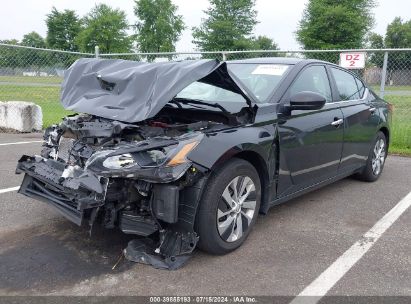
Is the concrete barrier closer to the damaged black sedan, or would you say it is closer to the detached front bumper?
the damaged black sedan

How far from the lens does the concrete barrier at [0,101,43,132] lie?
9.45m

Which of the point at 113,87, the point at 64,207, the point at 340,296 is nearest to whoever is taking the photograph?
the point at 340,296

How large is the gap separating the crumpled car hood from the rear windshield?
48 cm

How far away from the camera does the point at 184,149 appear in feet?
10.1

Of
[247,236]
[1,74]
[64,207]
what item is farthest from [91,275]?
[1,74]

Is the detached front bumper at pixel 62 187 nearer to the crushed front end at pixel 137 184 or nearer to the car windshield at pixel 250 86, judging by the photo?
the crushed front end at pixel 137 184

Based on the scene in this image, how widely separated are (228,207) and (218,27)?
45578mm

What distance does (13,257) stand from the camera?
337cm

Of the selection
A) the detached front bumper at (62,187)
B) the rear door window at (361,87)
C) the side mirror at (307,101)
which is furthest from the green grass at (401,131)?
the detached front bumper at (62,187)

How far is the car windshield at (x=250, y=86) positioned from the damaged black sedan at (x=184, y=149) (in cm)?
1

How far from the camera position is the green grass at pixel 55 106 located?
8.50 meters

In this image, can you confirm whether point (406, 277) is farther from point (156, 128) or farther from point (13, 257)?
point (13, 257)

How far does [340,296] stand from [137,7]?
2137 inches

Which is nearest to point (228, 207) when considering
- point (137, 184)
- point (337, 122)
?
point (137, 184)
